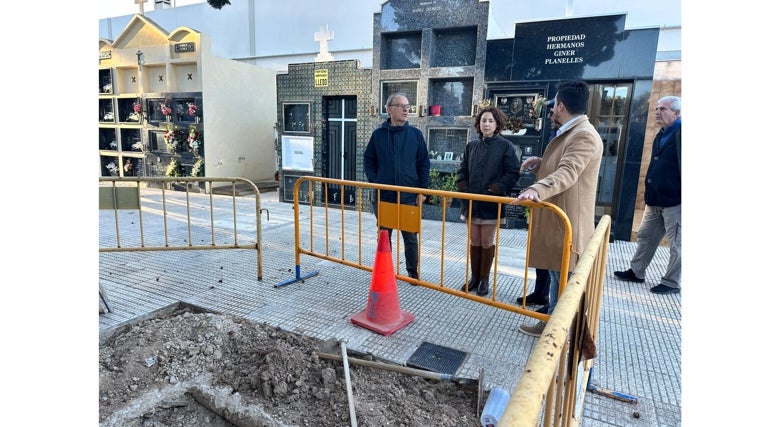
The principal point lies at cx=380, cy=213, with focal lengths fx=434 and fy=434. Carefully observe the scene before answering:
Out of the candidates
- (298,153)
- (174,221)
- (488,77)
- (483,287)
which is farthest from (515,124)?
(174,221)

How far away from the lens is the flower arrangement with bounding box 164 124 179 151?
436 inches

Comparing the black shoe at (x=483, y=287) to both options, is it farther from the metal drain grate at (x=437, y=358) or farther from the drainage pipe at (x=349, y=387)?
the drainage pipe at (x=349, y=387)

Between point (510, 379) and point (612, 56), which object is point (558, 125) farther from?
point (612, 56)

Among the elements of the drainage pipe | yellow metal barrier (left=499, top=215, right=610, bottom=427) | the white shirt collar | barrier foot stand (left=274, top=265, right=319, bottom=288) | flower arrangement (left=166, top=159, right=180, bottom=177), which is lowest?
barrier foot stand (left=274, top=265, right=319, bottom=288)

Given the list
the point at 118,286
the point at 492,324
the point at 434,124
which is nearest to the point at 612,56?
the point at 434,124

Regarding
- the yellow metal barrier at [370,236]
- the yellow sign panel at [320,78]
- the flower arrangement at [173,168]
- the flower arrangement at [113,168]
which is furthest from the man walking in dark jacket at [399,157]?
the flower arrangement at [113,168]

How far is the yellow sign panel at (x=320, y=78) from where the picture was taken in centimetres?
870

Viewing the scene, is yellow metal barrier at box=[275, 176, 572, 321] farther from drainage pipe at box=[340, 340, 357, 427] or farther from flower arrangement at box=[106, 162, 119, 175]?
flower arrangement at box=[106, 162, 119, 175]

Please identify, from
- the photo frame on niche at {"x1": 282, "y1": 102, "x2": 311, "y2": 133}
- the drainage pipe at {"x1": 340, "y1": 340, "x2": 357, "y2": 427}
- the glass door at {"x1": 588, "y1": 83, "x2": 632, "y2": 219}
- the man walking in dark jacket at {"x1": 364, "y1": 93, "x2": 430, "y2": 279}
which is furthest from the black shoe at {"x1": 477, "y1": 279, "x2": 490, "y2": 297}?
the photo frame on niche at {"x1": 282, "y1": 102, "x2": 311, "y2": 133}

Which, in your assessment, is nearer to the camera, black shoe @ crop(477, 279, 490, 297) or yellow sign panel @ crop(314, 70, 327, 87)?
black shoe @ crop(477, 279, 490, 297)

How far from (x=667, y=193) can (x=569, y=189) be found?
1.98 meters

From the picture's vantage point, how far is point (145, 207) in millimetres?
8711

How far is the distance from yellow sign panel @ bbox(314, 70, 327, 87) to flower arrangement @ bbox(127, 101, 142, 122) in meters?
5.92

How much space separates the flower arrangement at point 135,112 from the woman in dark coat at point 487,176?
1088 cm
